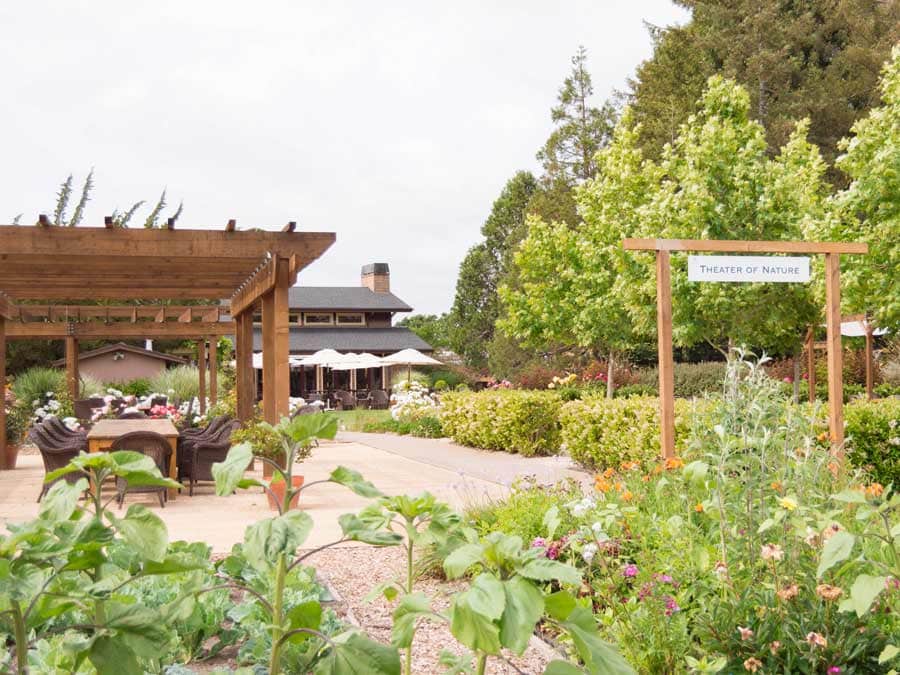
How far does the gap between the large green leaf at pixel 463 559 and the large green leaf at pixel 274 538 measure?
0.21 metres

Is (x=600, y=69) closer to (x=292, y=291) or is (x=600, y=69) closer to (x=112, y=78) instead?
(x=292, y=291)

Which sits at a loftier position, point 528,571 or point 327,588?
point 528,571

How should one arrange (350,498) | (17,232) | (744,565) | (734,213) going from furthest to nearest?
(734,213) < (350,498) < (17,232) < (744,565)

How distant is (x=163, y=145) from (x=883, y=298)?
57.5ft

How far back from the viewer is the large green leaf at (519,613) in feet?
3.90

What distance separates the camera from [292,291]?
42.6 m

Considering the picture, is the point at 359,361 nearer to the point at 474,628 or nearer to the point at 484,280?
the point at 484,280

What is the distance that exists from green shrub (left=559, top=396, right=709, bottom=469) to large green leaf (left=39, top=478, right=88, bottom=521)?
283 inches

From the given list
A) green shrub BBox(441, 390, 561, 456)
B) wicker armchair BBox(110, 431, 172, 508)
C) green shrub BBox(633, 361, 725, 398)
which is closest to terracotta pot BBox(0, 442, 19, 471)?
wicker armchair BBox(110, 431, 172, 508)

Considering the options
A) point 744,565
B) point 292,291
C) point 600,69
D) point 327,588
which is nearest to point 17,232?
point 327,588

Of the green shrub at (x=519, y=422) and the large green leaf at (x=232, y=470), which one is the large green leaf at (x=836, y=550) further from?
the green shrub at (x=519, y=422)

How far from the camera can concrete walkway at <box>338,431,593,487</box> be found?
10.9 m

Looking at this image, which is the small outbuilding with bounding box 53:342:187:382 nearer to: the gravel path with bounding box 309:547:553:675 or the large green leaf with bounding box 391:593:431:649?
the gravel path with bounding box 309:547:553:675

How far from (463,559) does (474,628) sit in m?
0.15
